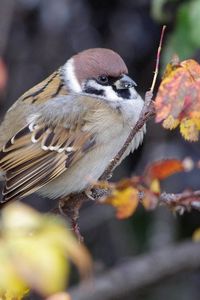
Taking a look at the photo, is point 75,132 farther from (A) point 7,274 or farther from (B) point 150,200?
(A) point 7,274

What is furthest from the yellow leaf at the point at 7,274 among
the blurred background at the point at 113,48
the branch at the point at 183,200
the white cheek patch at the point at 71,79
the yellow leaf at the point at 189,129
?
the blurred background at the point at 113,48

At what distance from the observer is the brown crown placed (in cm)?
321

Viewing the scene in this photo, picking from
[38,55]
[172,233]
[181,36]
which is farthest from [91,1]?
[172,233]

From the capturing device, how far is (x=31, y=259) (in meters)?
1.33

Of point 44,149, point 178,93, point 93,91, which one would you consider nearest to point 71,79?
point 93,91

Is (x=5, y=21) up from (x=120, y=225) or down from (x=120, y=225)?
up

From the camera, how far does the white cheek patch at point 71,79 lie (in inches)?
135

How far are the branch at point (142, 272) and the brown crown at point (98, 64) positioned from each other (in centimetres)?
162

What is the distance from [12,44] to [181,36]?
64.6 inches

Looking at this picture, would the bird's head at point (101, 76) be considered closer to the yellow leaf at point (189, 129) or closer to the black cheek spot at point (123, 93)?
the black cheek spot at point (123, 93)

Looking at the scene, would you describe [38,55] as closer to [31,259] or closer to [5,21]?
[5,21]

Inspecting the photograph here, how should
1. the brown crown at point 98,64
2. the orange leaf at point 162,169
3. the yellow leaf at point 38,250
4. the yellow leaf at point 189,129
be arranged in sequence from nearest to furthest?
the yellow leaf at point 38,250 → the orange leaf at point 162,169 → the yellow leaf at point 189,129 → the brown crown at point 98,64

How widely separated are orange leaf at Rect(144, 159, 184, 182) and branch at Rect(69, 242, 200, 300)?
271cm

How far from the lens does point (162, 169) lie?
1854 millimetres
